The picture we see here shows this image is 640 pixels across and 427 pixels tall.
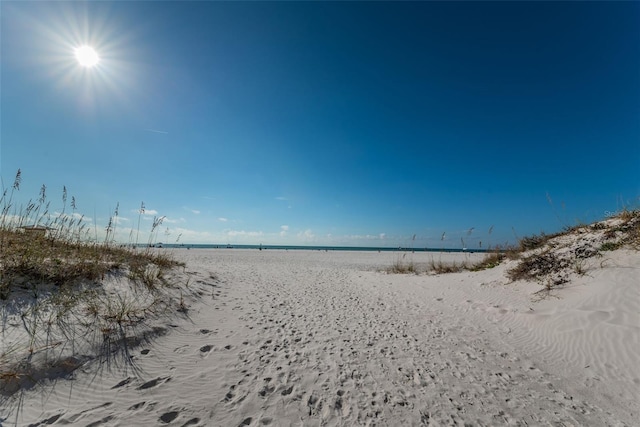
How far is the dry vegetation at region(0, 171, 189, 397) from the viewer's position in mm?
3274

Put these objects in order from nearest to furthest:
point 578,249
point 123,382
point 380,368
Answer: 1. point 123,382
2. point 380,368
3. point 578,249

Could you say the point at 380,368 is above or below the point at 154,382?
below

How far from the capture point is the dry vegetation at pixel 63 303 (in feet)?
10.7

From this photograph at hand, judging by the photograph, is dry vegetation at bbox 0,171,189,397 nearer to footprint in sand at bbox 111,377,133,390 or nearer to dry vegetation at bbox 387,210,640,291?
footprint in sand at bbox 111,377,133,390

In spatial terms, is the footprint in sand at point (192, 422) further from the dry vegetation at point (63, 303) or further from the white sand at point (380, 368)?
the dry vegetation at point (63, 303)

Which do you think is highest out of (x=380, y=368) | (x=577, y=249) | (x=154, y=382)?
(x=577, y=249)

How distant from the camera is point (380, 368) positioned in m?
4.07

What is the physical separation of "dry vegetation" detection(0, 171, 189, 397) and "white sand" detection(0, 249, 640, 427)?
0.37 m

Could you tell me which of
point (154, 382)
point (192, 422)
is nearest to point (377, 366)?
point (192, 422)

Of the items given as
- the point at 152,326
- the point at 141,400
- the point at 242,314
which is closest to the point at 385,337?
the point at 242,314

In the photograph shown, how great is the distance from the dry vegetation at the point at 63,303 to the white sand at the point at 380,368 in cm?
37

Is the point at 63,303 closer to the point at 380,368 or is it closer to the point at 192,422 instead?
the point at 192,422

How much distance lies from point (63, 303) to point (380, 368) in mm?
5612

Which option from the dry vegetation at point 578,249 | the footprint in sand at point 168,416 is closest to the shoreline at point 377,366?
the footprint in sand at point 168,416
